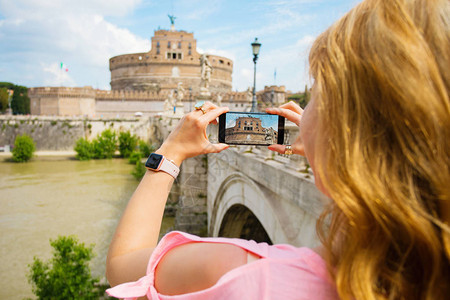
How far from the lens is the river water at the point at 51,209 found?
10.4m

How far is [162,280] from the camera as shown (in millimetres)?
745

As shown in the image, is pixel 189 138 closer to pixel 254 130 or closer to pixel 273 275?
pixel 254 130

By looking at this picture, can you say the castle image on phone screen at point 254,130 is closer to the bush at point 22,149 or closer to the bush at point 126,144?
the bush at point 126,144

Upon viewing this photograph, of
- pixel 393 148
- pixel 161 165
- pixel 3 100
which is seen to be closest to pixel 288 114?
pixel 161 165

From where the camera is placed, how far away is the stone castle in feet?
113

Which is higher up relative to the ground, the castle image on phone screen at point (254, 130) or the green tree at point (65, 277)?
the castle image on phone screen at point (254, 130)

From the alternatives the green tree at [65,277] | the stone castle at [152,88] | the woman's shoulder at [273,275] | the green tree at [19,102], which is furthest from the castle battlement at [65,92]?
the woman's shoulder at [273,275]

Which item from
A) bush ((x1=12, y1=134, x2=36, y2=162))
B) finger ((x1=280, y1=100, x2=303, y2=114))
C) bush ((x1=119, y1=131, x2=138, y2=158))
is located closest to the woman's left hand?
finger ((x1=280, y1=100, x2=303, y2=114))

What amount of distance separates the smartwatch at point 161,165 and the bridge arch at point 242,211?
3.01 metres

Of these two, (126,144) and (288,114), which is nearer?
(288,114)

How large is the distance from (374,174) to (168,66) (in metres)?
42.6

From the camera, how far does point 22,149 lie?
25.2 metres

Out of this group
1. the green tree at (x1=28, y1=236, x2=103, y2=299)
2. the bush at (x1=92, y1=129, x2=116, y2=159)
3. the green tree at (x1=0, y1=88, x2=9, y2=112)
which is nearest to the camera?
the green tree at (x1=28, y1=236, x2=103, y2=299)

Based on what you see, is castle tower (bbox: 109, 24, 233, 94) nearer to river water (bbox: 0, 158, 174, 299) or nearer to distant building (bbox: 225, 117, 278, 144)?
river water (bbox: 0, 158, 174, 299)
